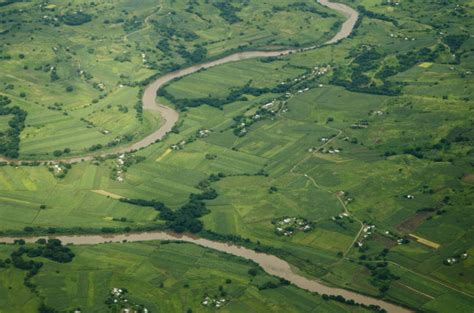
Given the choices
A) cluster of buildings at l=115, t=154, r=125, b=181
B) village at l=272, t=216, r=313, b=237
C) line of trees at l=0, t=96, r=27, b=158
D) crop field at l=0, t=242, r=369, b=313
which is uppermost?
village at l=272, t=216, r=313, b=237

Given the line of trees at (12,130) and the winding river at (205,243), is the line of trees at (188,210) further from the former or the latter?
the line of trees at (12,130)

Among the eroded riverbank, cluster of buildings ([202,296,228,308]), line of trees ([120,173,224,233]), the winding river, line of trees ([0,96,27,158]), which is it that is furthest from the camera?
line of trees ([0,96,27,158])

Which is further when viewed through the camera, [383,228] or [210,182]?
[210,182]

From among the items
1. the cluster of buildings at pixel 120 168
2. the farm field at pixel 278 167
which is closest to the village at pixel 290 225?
the farm field at pixel 278 167

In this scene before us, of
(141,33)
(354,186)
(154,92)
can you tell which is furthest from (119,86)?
(354,186)

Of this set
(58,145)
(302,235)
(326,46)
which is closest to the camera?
(302,235)

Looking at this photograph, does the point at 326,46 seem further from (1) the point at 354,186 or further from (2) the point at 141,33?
(1) the point at 354,186

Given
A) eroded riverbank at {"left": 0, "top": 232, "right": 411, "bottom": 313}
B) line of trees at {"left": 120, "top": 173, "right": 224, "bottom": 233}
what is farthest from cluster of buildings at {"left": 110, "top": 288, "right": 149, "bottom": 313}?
line of trees at {"left": 120, "top": 173, "right": 224, "bottom": 233}

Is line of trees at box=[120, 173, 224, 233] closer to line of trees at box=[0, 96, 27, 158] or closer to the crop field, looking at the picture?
the crop field
